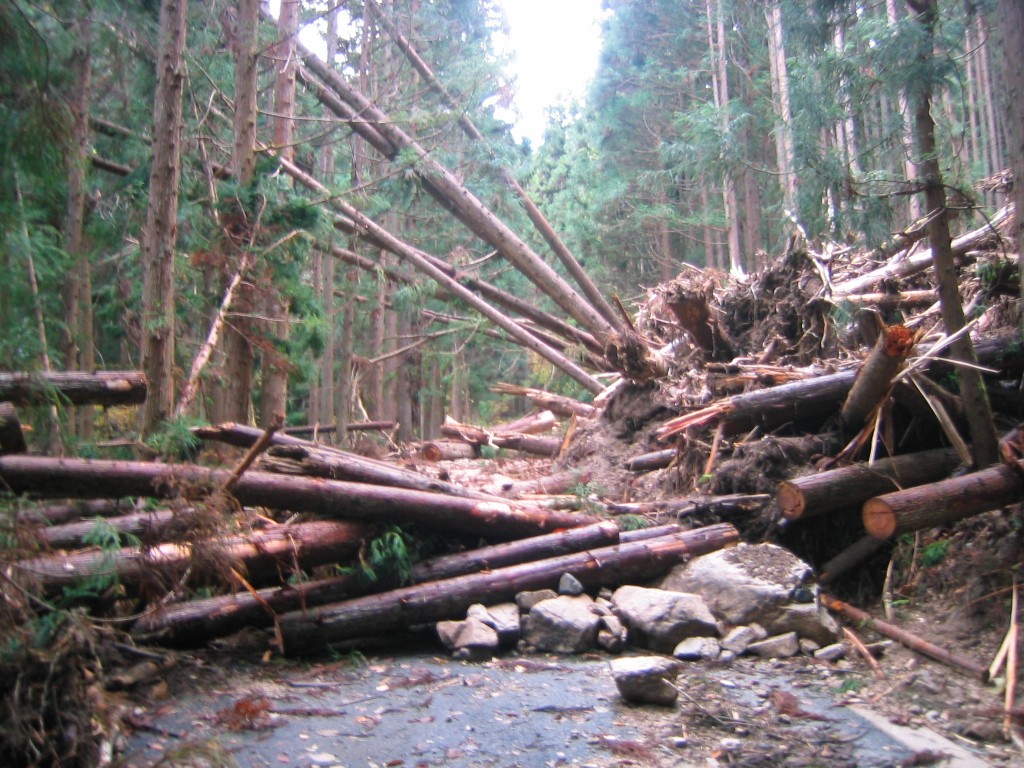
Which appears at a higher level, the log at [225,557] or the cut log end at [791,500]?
the cut log end at [791,500]

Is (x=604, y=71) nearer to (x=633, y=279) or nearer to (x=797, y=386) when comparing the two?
(x=633, y=279)

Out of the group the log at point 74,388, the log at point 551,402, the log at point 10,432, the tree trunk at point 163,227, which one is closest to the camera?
the log at point 74,388

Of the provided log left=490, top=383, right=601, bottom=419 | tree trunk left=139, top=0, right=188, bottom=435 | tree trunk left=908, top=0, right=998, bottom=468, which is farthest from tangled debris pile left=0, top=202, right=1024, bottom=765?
log left=490, top=383, right=601, bottom=419

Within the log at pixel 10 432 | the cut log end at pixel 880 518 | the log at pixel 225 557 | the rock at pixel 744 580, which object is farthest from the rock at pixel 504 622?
the log at pixel 10 432

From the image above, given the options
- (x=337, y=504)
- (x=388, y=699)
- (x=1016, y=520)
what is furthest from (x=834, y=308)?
(x=388, y=699)

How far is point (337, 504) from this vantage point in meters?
6.50

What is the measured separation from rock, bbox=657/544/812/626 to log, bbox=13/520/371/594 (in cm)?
279

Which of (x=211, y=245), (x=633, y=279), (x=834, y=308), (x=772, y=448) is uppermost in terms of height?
(x=633, y=279)

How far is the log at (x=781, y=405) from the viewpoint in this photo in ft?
25.6

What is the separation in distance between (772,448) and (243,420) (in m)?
6.41

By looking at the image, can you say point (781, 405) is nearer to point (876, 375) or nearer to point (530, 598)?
point (876, 375)

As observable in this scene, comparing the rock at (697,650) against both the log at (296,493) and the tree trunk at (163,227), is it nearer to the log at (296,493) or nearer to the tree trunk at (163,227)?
the log at (296,493)

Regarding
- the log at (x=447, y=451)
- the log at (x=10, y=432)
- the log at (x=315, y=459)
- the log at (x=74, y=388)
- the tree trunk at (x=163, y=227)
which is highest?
the tree trunk at (x=163, y=227)

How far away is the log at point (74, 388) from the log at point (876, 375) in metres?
5.60
